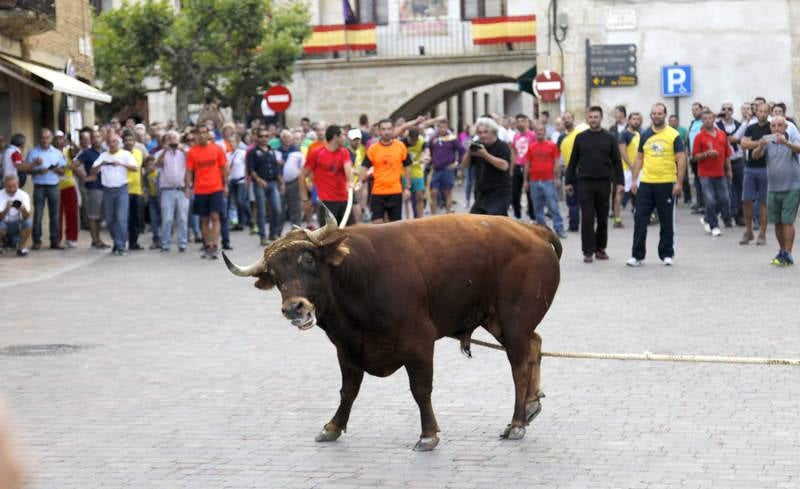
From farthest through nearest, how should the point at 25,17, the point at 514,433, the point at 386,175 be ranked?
the point at 25,17
the point at 386,175
the point at 514,433

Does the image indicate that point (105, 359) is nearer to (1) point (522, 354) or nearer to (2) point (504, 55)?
(1) point (522, 354)

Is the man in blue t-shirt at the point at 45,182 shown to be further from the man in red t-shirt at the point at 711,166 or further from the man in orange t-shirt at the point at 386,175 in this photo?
the man in red t-shirt at the point at 711,166

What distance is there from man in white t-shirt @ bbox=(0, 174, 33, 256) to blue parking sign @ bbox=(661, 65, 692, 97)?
1604 cm

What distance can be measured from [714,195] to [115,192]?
8.76m

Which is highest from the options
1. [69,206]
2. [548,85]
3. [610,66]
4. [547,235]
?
[610,66]

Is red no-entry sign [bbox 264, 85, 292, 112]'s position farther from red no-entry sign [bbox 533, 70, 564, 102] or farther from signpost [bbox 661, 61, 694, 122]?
signpost [bbox 661, 61, 694, 122]

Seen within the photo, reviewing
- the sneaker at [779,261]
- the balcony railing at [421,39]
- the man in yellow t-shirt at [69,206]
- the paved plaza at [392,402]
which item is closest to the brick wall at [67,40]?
the man in yellow t-shirt at [69,206]

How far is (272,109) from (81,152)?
12.5 m

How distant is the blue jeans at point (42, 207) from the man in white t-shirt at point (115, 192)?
88 cm

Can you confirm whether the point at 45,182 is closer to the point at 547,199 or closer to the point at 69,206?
the point at 69,206

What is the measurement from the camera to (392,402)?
7.95m

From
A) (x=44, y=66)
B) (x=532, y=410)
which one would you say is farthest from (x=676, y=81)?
(x=532, y=410)

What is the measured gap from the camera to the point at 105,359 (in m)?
9.90

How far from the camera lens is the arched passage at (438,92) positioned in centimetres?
4406
